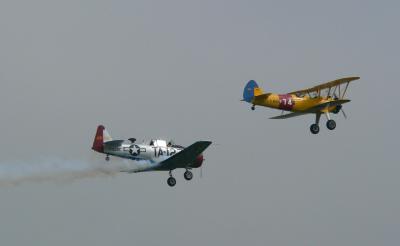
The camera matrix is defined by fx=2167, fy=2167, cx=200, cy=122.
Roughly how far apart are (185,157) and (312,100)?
774cm

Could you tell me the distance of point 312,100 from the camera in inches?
4530

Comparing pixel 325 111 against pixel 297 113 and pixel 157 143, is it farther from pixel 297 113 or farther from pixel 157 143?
pixel 157 143

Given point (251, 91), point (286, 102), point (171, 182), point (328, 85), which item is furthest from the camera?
point (171, 182)

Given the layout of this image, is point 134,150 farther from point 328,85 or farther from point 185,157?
point 328,85

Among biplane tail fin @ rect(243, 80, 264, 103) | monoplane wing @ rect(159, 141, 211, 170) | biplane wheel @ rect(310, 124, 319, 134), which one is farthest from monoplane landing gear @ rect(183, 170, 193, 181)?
biplane wheel @ rect(310, 124, 319, 134)

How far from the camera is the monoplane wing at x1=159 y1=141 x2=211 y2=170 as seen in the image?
116 metres

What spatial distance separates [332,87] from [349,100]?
1567 millimetres

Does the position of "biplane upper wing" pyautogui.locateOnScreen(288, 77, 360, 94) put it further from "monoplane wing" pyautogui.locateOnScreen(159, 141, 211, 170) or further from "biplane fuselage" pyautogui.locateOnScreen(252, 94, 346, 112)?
"monoplane wing" pyautogui.locateOnScreen(159, 141, 211, 170)

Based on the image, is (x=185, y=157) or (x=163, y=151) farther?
(x=163, y=151)

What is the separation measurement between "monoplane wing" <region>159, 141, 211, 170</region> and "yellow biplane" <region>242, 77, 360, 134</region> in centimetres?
487

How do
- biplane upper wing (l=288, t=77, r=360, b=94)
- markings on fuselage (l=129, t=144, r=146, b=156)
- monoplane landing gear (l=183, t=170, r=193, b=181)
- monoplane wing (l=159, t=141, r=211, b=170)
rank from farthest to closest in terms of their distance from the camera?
monoplane landing gear (l=183, t=170, r=193, b=181), monoplane wing (l=159, t=141, r=211, b=170), markings on fuselage (l=129, t=144, r=146, b=156), biplane upper wing (l=288, t=77, r=360, b=94)

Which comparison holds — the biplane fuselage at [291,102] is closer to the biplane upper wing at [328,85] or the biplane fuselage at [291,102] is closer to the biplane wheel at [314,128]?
the biplane upper wing at [328,85]

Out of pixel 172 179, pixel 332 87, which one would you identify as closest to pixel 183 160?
pixel 172 179

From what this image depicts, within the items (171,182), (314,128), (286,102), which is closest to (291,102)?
(286,102)
